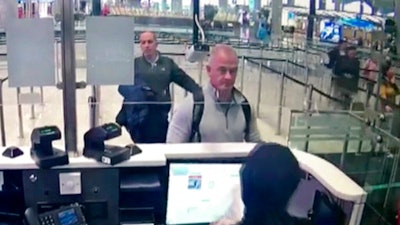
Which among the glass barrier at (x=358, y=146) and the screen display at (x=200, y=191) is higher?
the screen display at (x=200, y=191)

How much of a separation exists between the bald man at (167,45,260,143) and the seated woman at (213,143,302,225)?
101 cm

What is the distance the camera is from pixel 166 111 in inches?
132

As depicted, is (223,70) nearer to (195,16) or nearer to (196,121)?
(196,121)

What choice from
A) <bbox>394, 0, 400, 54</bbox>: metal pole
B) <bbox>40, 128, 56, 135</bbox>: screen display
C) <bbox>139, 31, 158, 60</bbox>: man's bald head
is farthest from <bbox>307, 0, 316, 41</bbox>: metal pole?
<bbox>40, 128, 56, 135</bbox>: screen display

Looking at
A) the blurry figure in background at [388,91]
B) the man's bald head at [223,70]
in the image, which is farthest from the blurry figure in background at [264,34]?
the man's bald head at [223,70]

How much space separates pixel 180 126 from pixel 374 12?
420 cm

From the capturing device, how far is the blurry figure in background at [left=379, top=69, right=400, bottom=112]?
4.65 meters

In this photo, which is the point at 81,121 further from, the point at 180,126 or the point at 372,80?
the point at 372,80

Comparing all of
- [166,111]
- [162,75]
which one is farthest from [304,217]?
[162,75]

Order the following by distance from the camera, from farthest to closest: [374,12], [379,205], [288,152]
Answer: [374,12]
[379,205]
[288,152]

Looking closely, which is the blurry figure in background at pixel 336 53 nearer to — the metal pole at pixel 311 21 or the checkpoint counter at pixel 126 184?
the metal pole at pixel 311 21

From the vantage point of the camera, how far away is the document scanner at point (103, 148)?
71.3 inches

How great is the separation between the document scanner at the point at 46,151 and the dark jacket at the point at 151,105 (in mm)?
1443

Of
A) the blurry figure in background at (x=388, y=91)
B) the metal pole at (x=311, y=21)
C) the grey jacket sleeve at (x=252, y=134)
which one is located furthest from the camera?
the metal pole at (x=311, y=21)
